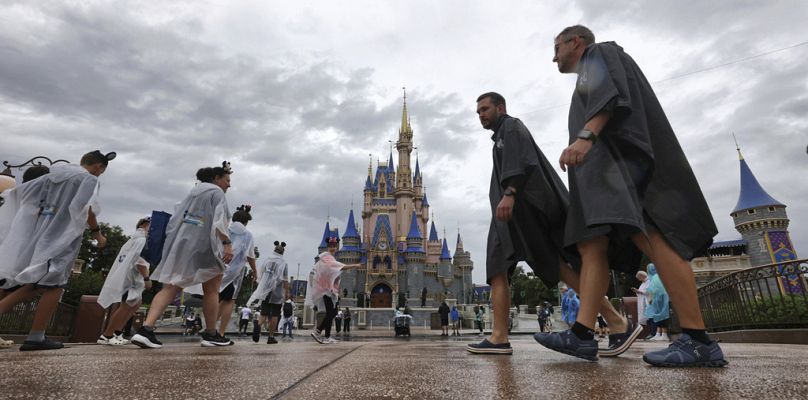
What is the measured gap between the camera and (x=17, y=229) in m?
3.82

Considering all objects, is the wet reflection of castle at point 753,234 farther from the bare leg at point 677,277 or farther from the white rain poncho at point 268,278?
the bare leg at point 677,277

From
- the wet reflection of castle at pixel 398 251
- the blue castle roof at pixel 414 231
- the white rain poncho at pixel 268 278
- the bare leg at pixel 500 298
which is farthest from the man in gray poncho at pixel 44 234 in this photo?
the blue castle roof at pixel 414 231

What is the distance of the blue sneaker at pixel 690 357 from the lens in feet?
6.30

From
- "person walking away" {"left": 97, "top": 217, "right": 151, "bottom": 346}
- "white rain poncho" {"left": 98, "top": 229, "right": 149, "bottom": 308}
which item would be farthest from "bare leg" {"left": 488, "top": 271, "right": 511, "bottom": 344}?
"white rain poncho" {"left": 98, "top": 229, "right": 149, "bottom": 308}

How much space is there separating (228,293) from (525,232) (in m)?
4.75

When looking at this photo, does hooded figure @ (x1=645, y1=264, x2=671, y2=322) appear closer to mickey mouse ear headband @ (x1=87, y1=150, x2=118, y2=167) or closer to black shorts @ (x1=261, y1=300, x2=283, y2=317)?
black shorts @ (x1=261, y1=300, x2=283, y2=317)

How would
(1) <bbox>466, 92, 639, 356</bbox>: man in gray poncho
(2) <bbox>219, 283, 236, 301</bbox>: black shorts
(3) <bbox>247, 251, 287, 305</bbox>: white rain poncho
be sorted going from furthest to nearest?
(3) <bbox>247, 251, 287, 305</bbox>: white rain poncho
(2) <bbox>219, 283, 236, 301</bbox>: black shorts
(1) <bbox>466, 92, 639, 356</bbox>: man in gray poncho

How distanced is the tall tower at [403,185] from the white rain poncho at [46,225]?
48.6 meters

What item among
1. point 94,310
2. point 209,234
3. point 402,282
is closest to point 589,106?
point 209,234

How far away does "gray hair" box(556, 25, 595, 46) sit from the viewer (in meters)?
2.77

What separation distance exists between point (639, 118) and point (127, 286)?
6614 mm

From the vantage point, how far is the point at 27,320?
700 cm

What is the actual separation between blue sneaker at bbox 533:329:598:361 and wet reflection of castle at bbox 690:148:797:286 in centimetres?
3773

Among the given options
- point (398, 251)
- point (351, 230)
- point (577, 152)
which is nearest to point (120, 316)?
point (577, 152)
